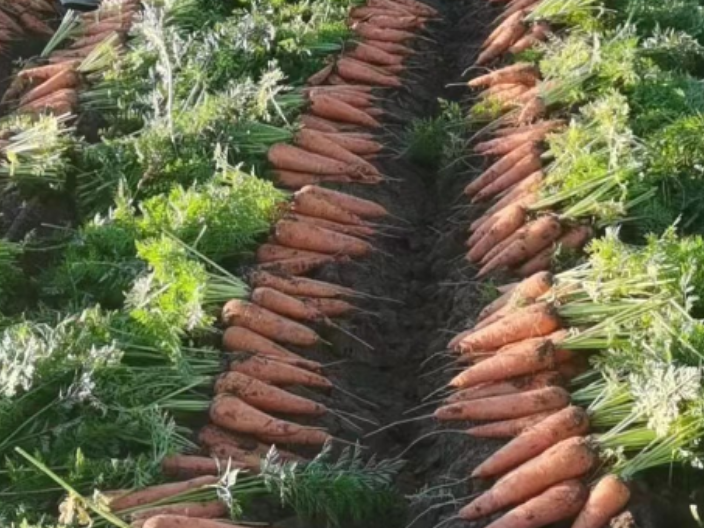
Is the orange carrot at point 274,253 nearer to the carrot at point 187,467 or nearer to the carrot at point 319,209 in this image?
the carrot at point 319,209

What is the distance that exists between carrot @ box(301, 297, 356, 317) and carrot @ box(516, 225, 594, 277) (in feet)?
2.67

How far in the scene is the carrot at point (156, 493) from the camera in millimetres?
3418

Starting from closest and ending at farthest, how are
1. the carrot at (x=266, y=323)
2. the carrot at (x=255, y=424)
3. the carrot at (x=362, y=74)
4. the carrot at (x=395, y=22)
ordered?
the carrot at (x=255, y=424)
the carrot at (x=266, y=323)
the carrot at (x=362, y=74)
the carrot at (x=395, y=22)

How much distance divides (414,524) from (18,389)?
1.50 metres

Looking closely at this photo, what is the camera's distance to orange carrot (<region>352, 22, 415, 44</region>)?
→ 20.7 feet

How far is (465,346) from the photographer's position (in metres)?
4.29

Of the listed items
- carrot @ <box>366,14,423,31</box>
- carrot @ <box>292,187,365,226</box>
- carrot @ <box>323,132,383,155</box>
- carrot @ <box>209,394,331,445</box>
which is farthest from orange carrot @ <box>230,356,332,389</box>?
carrot @ <box>366,14,423,31</box>

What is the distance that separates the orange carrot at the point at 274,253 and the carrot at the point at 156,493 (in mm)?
1334

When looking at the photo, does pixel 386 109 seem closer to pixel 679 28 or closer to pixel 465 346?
pixel 679 28

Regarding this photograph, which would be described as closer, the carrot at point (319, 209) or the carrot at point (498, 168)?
the carrot at point (319, 209)

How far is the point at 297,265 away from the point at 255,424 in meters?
0.99

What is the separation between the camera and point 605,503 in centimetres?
334

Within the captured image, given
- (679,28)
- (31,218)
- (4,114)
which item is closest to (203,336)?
(31,218)

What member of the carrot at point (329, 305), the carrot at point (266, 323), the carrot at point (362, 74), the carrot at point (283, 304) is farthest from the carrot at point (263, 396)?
the carrot at point (362, 74)
